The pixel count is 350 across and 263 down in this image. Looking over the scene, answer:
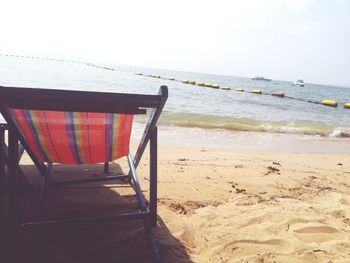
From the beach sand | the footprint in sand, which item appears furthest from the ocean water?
the footprint in sand

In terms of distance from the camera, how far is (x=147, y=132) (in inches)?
76.9

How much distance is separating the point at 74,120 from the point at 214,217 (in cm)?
130

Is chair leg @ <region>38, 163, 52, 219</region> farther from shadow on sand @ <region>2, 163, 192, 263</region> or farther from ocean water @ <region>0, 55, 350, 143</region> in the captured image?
ocean water @ <region>0, 55, 350, 143</region>

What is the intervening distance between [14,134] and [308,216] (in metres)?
2.19

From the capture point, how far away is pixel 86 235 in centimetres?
212

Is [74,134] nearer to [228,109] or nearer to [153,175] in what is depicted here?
[153,175]

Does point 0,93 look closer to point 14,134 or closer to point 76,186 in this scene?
point 14,134

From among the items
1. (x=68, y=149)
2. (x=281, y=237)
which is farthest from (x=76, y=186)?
(x=281, y=237)

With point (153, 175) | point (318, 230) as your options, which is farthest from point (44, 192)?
point (318, 230)

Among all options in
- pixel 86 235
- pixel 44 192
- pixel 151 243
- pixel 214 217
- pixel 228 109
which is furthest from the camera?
pixel 228 109

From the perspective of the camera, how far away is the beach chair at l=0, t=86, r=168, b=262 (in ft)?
5.09

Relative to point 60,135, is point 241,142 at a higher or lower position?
lower

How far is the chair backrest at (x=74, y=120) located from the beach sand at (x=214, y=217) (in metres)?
0.55

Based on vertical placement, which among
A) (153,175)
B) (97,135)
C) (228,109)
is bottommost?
(228,109)
